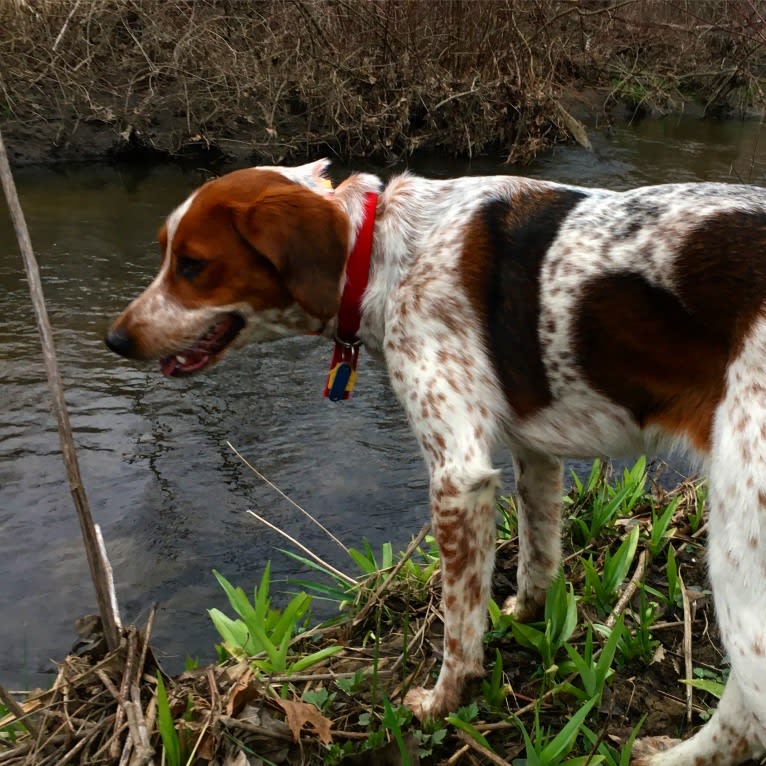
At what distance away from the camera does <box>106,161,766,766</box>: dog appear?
7.52 ft

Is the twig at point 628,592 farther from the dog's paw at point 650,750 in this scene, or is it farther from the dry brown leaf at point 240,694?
the dry brown leaf at point 240,694

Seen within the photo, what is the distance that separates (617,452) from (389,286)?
0.90 metres

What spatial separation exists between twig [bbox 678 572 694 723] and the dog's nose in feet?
7.44

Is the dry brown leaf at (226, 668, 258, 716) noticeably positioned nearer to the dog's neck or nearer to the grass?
the grass

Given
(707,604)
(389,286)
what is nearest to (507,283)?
(389,286)

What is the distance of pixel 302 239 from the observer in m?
2.90

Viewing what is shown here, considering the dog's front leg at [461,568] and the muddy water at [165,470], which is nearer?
the dog's front leg at [461,568]

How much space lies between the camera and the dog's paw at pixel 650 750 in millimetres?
2721

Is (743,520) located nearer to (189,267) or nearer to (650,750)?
(650,750)

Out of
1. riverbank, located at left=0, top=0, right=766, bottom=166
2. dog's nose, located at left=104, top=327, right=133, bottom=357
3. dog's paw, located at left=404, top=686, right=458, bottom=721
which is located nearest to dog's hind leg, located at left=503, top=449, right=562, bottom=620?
dog's paw, located at left=404, top=686, right=458, bottom=721

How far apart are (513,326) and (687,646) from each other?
1.43m

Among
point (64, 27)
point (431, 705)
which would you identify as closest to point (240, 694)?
point (431, 705)

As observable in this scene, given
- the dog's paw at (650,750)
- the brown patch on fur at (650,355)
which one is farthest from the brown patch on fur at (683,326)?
the dog's paw at (650,750)

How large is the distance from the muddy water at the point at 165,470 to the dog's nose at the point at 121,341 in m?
1.17
